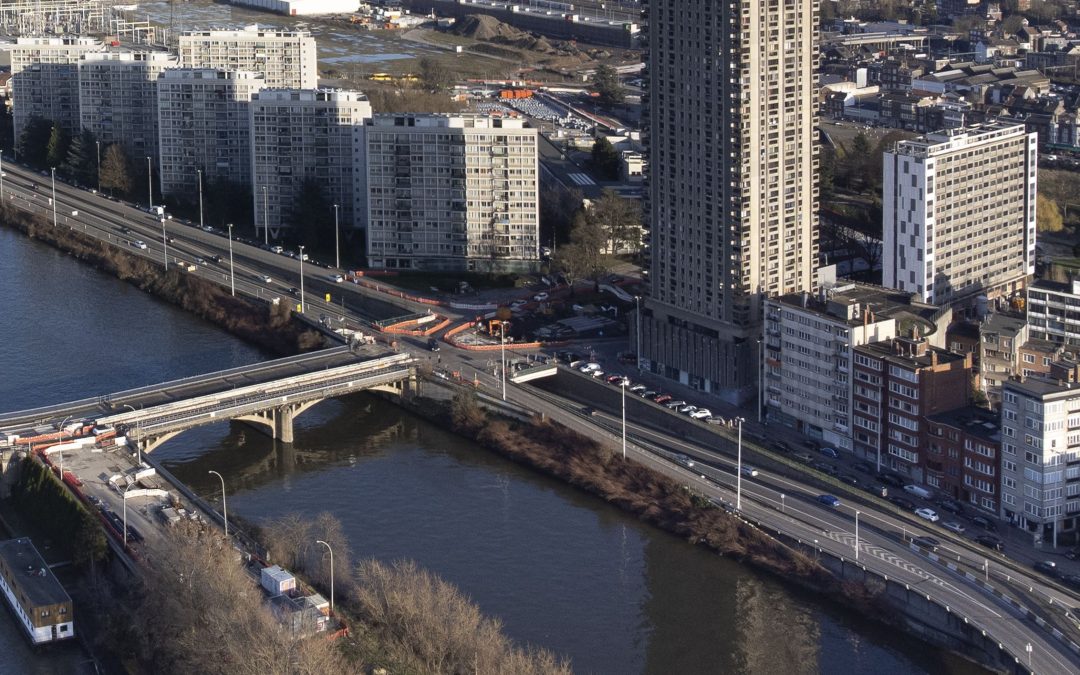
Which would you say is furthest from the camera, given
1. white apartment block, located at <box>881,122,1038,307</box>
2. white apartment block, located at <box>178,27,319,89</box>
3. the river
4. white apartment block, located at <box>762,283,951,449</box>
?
white apartment block, located at <box>178,27,319,89</box>

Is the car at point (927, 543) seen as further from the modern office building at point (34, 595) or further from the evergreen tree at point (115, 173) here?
the evergreen tree at point (115, 173)

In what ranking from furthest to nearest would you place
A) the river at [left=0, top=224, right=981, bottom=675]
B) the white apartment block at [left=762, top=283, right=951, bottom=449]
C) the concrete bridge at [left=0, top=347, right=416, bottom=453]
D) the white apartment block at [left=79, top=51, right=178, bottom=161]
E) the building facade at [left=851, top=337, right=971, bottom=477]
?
1. the white apartment block at [left=79, top=51, right=178, bottom=161]
2. the concrete bridge at [left=0, top=347, right=416, bottom=453]
3. the white apartment block at [left=762, top=283, right=951, bottom=449]
4. the building facade at [left=851, top=337, right=971, bottom=477]
5. the river at [left=0, top=224, right=981, bottom=675]

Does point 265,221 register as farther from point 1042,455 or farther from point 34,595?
point 1042,455

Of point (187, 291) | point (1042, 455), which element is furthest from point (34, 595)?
point (187, 291)

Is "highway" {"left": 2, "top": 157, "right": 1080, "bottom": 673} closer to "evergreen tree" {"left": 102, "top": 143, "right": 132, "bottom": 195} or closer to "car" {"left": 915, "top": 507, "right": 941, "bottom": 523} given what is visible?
"car" {"left": 915, "top": 507, "right": 941, "bottom": 523}

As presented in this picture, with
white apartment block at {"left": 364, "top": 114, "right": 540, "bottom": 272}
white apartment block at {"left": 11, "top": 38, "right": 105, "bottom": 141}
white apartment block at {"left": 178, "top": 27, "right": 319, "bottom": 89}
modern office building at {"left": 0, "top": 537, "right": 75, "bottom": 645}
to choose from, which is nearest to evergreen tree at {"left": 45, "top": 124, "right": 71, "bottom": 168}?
white apartment block at {"left": 11, "top": 38, "right": 105, "bottom": 141}

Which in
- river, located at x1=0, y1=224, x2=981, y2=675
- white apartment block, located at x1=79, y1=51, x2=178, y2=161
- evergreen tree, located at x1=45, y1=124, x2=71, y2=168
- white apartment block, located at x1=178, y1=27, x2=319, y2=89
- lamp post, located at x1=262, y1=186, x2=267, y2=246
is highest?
white apartment block, located at x1=178, y1=27, x2=319, y2=89

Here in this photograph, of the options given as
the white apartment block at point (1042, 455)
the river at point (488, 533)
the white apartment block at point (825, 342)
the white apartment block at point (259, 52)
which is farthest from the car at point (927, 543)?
the white apartment block at point (259, 52)
